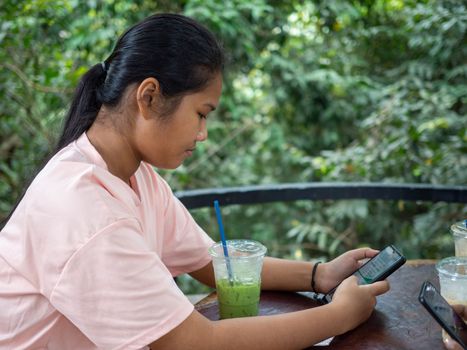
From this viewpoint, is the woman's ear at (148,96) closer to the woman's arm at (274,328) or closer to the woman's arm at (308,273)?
the woman's arm at (274,328)

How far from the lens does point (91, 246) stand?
95cm

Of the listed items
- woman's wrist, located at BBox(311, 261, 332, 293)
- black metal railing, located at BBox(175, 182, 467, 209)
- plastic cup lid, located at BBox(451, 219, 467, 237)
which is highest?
plastic cup lid, located at BBox(451, 219, 467, 237)

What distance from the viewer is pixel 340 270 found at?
137cm

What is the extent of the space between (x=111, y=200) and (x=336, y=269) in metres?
0.62

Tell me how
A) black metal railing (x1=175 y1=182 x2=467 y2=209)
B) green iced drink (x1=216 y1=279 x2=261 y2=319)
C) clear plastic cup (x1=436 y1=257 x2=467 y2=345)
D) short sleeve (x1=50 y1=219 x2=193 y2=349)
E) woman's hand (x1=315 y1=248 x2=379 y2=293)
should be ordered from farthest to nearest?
1. black metal railing (x1=175 y1=182 x2=467 y2=209)
2. woman's hand (x1=315 y1=248 x2=379 y2=293)
3. green iced drink (x1=216 y1=279 x2=261 y2=319)
4. clear plastic cup (x1=436 y1=257 x2=467 y2=345)
5. short sleeve (x1=50 y1=219 x2=193 y2=349)

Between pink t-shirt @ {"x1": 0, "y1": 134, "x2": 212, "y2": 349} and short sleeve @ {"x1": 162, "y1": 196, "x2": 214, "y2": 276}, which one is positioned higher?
pink t-shirt @ {"x1": 0, "y1": 134, "x2": 212, "y2": 349}

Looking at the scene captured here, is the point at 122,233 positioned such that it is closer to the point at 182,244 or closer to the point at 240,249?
the point at 240,249

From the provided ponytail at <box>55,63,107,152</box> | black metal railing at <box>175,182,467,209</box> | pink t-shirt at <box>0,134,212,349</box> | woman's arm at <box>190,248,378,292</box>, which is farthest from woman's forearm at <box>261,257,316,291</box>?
black metal railing at <box>175,182,467,209</box>

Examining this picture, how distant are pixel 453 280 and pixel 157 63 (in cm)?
72

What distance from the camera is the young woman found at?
3.11 feet

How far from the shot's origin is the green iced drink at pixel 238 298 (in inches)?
45.4

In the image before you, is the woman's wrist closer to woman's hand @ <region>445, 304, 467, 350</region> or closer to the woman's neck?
woman's hand @ <region>445, 304, 467, 350</region>

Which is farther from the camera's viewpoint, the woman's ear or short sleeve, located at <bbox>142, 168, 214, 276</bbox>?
short sleeve, located at <bbox>142, 168, 214, 276</bbox>

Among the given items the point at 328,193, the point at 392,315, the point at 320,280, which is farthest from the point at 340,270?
the point at 328,193
